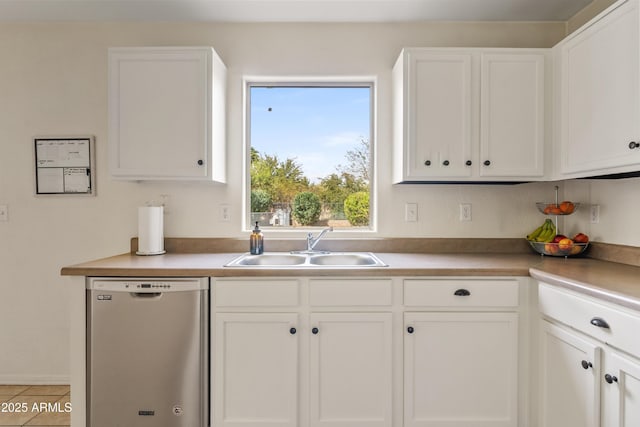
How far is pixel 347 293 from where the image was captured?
173 cm

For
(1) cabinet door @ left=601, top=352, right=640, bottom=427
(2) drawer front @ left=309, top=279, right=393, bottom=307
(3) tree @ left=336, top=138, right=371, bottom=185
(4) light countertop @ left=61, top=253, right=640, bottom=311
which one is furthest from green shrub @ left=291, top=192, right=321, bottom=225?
(1) cabinet door @ left=601, top=352, right=640, bottom=427

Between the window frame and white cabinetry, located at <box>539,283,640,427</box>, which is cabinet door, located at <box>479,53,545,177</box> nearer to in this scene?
the window frame

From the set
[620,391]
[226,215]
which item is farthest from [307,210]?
[620,391]

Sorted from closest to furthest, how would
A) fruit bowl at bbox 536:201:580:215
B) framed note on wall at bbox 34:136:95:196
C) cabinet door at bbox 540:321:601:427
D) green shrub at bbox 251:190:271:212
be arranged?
1. cabinet door at bbox 540:321:601:427
2. fruit bowl at bbox 536:201:580:215
3. framed note on wall at bbox 34:136:95:196
4. green shrub at bbox 251:190:271:212

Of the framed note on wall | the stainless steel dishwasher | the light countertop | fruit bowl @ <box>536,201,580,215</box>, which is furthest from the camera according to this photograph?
the framed note on wall

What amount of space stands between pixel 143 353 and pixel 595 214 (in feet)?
8.50

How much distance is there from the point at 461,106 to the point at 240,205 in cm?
150

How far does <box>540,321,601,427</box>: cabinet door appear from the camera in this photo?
135 centimetres

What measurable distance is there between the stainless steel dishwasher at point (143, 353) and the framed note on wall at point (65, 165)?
100 cm

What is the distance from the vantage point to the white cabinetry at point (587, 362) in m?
1.20

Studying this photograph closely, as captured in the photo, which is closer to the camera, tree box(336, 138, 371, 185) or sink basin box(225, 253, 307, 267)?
sink basin box(225, 253, 307, 267)

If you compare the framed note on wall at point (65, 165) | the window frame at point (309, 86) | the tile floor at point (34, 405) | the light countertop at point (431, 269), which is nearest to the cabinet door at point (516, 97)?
the light countertop at point (431, 269)

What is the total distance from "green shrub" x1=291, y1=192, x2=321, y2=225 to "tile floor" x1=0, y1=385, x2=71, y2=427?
1.78 meters

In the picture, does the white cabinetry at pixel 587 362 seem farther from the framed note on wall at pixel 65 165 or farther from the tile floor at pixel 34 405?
the framed note on wall at pixel 65 165
